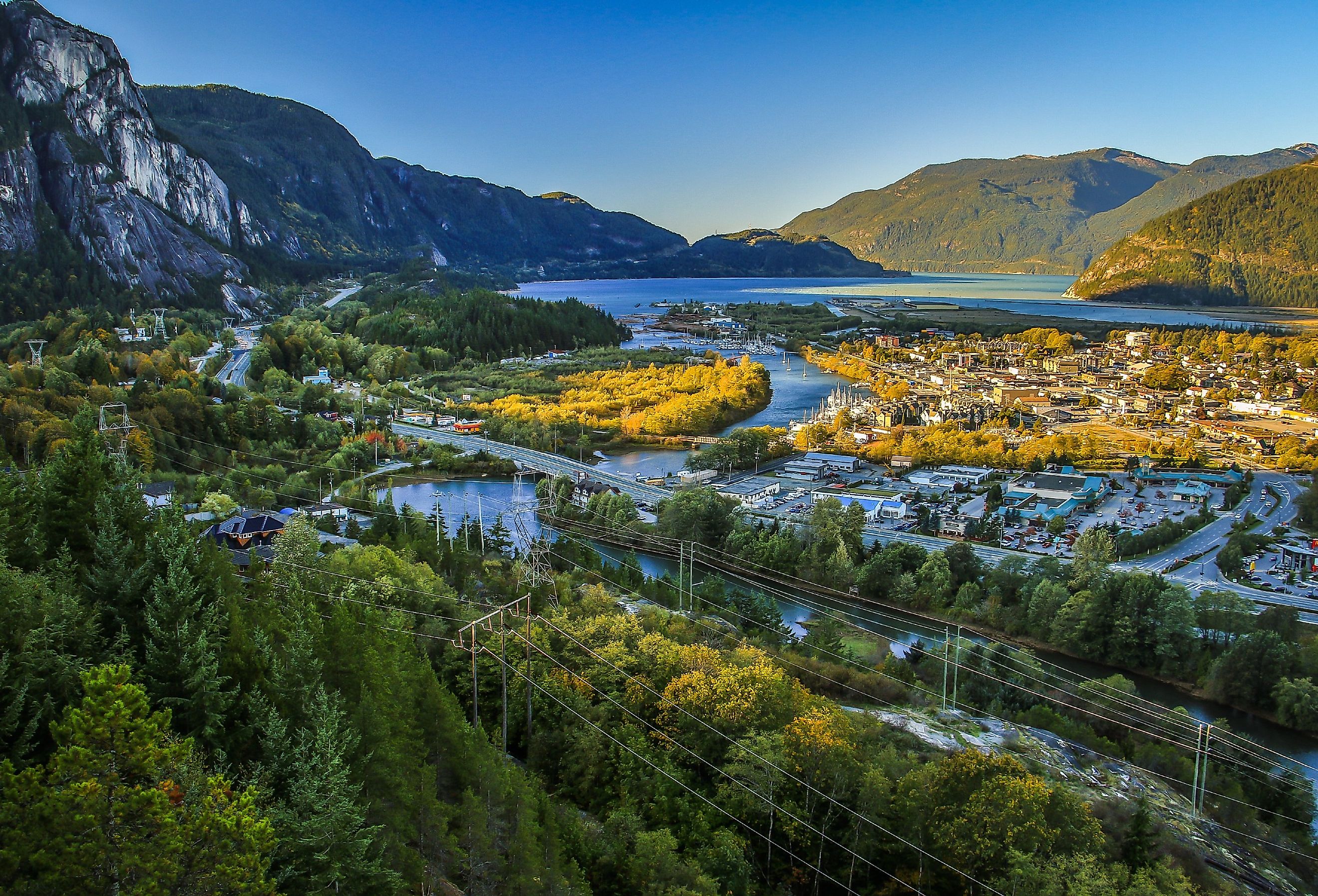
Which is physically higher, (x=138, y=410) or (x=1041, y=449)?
(x=138, y=410)

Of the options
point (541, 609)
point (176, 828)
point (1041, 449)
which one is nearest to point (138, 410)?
point (541, 609)

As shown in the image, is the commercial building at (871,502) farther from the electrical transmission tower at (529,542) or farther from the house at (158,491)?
the house at (158,491)

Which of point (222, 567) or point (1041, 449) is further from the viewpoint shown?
point (1041, 449)

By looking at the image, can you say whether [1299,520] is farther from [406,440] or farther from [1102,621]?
[406,440]

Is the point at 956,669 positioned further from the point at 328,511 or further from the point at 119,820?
the point at 328,511

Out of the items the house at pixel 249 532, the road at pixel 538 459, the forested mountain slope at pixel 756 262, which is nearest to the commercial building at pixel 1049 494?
the road at pixel 538 459

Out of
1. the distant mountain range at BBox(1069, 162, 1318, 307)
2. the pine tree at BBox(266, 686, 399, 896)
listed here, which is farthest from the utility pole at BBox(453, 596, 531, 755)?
the distant mountain range at BBox(1069, 162, 1318, 307)

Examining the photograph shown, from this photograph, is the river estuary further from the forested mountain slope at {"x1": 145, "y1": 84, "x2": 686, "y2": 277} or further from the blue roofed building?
the forested mountain slope at {"x1": 145, "y1": 84, "x2": 686, "y2": 277}
